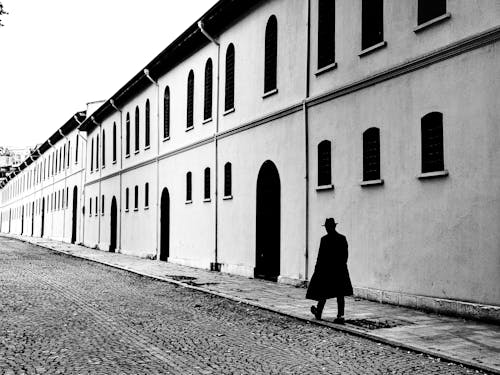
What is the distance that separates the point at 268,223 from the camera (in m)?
19.7

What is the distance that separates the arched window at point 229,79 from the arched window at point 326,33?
5.74 metres

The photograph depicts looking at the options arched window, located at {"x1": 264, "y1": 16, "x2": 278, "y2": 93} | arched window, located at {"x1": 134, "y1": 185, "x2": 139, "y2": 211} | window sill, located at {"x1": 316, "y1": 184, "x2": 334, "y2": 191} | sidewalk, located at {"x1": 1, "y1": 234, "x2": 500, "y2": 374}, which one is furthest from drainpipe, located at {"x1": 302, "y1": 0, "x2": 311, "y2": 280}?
arched window, located at {"x1": 134, "y1": 185, "x2": 139, "y2": 211}

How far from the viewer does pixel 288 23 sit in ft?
61.6

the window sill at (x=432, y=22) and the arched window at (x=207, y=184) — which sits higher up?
the window sill at (x=432, y=22)

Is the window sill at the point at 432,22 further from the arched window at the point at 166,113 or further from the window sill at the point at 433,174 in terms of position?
the arched window at the point at 166,113

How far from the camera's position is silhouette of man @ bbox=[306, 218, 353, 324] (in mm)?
11156

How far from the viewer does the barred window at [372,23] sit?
14.8m

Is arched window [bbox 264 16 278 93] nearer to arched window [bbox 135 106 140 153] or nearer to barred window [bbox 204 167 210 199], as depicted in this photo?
barred window [bbox 204 167 210 199]

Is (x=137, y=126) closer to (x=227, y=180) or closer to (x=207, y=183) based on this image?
(x=207, y=183)

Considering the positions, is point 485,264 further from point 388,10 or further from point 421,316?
point 388,10

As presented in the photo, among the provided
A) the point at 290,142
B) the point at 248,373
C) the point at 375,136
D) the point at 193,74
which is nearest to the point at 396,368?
the point at 248,373

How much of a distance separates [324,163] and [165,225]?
1375 centimetres

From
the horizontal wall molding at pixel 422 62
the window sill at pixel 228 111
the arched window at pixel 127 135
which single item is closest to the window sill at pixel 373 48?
the horizontal wall molding at pixel 422 62

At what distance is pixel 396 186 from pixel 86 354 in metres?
7.68
